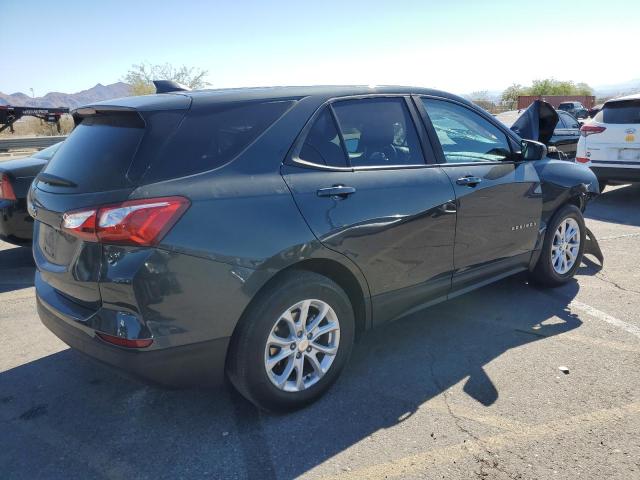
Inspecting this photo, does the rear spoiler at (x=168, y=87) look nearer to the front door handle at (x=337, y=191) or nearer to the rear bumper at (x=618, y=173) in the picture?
the front door handle at (x=337, y=191)

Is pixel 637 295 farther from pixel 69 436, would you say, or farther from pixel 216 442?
pixel 69 436

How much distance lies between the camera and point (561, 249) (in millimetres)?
4688

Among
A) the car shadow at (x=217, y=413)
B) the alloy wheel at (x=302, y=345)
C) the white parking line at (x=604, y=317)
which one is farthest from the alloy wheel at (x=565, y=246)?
the alloy wheel at (x=302, y=345)

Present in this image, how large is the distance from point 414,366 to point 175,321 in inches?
67.9

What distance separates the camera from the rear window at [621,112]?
334 inches

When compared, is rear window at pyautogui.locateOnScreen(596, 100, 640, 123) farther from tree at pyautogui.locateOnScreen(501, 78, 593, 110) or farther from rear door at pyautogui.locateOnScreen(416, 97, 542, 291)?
tree at pyautogui.locateOnScreen(501, 78, 593, 110)

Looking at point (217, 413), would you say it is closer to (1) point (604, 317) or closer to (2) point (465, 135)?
(2) point (465, 135)

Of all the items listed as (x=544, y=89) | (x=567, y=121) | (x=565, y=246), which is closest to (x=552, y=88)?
(x=544, y=89)

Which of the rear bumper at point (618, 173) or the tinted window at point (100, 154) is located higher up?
the tinted window at point (100, 154)

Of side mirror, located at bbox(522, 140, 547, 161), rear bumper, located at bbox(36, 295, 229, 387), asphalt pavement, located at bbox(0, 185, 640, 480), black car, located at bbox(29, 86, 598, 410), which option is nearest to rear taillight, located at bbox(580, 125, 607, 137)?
side mirror, located at bbox(522, 140, 547, 161)

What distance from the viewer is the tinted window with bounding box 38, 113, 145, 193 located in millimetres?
2420

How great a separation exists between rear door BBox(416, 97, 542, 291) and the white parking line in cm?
63

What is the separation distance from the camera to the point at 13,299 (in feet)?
15.2

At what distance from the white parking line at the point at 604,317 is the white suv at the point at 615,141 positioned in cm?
528
